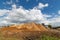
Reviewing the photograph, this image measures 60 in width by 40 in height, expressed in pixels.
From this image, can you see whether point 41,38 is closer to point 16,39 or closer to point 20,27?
point 16,39

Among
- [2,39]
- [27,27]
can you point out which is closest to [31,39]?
[2,39]

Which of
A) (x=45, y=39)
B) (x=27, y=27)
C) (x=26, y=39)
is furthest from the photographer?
(x=27, y=27)

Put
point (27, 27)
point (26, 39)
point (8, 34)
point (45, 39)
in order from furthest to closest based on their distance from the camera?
1. point (27, 27)
2. point (8, 34)
3. point (26, 39)
4. point (45, 39)

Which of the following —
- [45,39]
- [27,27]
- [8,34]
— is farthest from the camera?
[27,27]

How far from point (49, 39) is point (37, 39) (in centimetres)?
161

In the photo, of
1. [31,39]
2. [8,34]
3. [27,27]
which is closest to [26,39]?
[31,39]

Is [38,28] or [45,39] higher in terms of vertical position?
[38,28]

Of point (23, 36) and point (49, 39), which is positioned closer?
point (49, 39)

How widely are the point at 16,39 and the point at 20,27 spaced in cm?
975

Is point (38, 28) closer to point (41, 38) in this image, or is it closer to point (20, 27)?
point (20, 27)

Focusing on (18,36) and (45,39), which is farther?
(18,36)

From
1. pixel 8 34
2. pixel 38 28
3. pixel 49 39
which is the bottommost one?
pixel 49 39

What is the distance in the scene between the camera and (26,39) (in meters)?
20.7

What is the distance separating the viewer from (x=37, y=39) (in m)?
20.0
